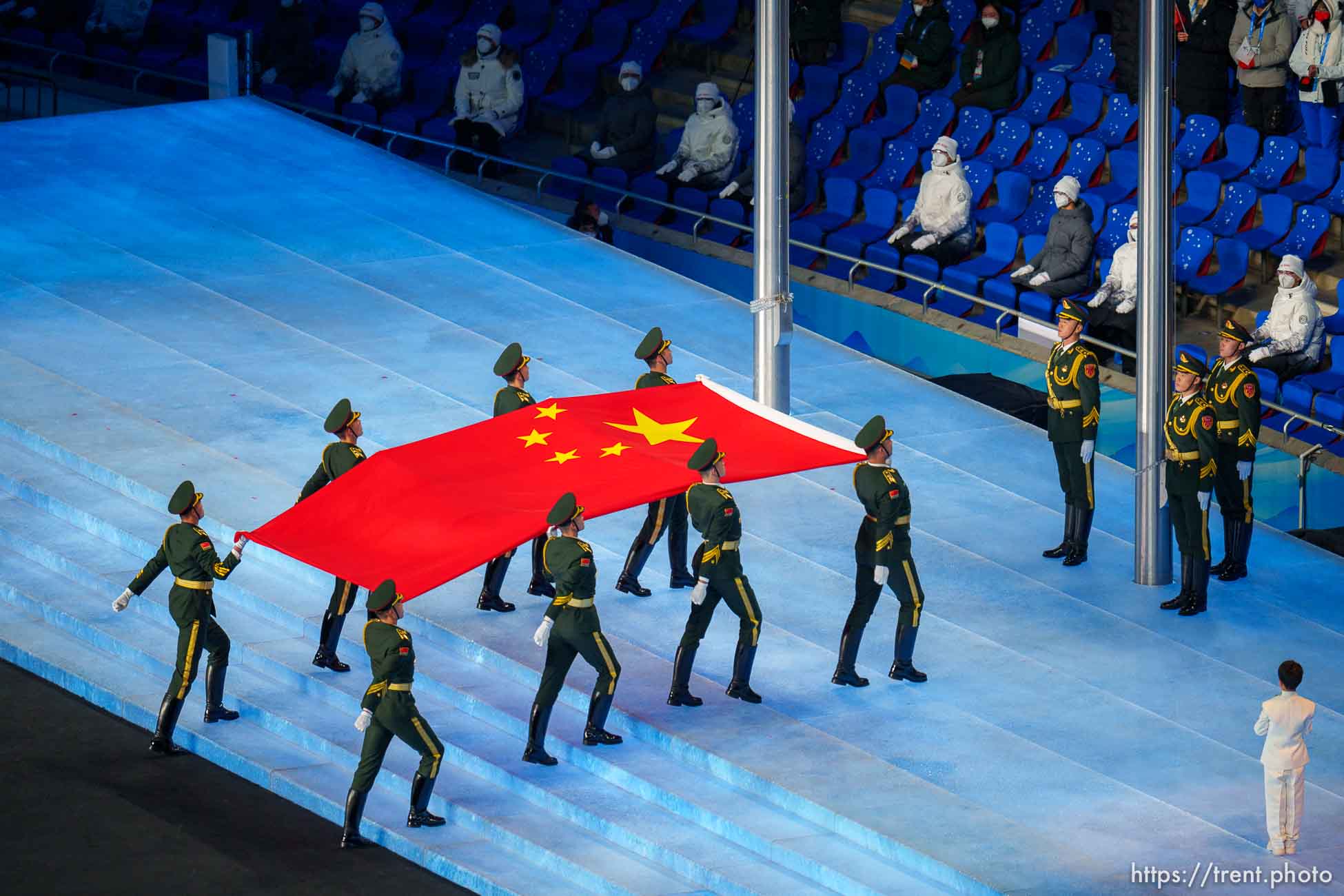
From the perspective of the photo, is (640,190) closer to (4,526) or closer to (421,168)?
(421,168)

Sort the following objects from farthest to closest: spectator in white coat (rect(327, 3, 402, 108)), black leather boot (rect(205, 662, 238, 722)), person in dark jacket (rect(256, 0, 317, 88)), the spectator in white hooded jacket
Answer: person in dark jacket (rect(256, 0, 317, 88)), spectator in white coat (rect(327, 3, 402, 108)), the spectator in white hooded jacket, black leather boot (rect(205, 662, 238, 722))

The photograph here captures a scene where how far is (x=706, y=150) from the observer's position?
24266mm

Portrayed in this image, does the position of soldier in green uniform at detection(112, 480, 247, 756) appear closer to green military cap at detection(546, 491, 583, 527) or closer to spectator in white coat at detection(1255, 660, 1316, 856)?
green military cap at detection(546, 491, 583, 527)

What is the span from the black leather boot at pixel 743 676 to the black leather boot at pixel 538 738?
1.21m

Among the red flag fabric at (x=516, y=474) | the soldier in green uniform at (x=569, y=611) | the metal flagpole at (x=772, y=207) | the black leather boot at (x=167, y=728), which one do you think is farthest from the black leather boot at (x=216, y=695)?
the metal flagpole at (x=772, y=207)

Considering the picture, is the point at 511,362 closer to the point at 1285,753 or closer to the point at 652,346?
the point at 652,346

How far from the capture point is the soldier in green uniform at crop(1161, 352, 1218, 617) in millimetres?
16484

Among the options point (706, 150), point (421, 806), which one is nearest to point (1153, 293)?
point (421, 806)

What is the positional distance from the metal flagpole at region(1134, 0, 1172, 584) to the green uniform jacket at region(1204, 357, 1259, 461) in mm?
344

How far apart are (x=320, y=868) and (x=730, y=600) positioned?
2.94 metres

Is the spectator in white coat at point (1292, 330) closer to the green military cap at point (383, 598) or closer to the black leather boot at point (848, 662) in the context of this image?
the black leather boot at point (848, 662)

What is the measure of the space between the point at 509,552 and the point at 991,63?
9.12 meters

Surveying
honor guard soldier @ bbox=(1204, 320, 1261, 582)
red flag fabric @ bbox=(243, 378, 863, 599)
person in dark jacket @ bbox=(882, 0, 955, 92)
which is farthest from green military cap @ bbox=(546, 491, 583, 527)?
person in dark jacket @ bbox=(882, 0, 955, 92)

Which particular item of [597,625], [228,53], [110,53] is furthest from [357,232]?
[597,625]
